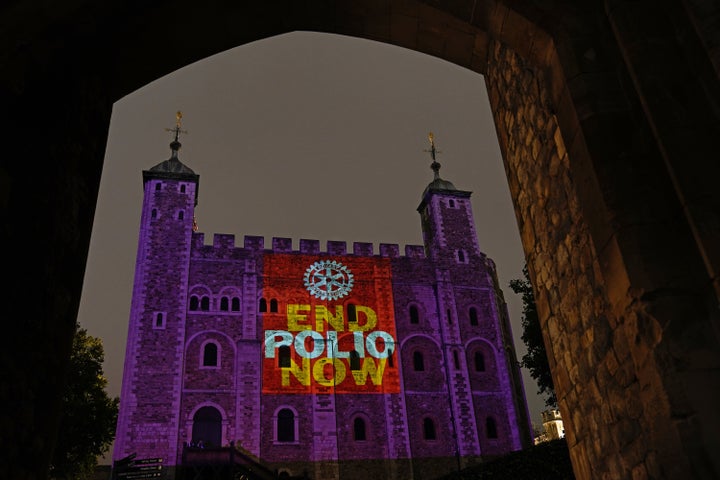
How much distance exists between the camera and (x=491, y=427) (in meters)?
28.4

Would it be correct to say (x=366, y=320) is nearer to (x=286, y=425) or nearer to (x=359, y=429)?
(x=359, y=429)

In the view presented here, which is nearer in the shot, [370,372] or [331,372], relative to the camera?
[331,372]

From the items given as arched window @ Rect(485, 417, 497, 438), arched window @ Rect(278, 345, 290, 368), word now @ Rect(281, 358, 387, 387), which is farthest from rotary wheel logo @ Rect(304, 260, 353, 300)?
arched window @ Rect(485, 417, 497, 438)

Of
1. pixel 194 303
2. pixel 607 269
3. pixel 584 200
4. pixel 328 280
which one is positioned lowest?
pixel 607 269

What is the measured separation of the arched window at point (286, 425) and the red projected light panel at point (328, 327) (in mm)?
1002

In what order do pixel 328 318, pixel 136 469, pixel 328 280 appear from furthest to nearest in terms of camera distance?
pixel 328 280 → pixel 328 318 → pixel 136 469

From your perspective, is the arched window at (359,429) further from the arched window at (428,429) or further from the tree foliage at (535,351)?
the tree foliage at (535,351)

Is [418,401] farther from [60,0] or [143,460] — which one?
[60,0]

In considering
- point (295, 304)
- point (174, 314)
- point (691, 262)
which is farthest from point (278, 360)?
point (691, 262)

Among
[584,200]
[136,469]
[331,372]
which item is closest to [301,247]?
[331,372]

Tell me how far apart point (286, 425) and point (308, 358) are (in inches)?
127

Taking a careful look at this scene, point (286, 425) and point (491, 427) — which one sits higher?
point (286, 425)

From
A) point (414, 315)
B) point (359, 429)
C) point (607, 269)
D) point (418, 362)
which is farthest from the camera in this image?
point (414, 315)

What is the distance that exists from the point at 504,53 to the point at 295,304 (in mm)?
24931
